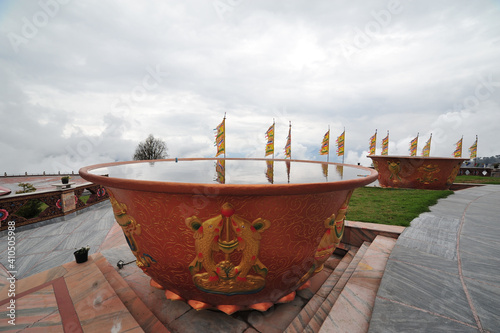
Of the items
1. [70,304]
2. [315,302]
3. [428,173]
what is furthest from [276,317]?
[428,173]

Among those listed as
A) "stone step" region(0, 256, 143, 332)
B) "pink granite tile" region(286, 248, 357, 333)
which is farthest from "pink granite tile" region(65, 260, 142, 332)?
"pink granite tile" region(286, 248, 357, 333)

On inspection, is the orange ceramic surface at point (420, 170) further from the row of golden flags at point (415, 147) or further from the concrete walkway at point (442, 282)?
the row of golden flags at point (415, 147)

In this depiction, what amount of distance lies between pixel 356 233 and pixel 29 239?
6327mm

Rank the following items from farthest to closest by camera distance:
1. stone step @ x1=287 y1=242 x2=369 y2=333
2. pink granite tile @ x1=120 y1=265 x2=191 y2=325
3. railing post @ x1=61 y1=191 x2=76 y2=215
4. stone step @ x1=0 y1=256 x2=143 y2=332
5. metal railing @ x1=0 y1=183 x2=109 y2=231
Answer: railing post @ x1=61 y1=191 x2=76 y2=215 < metal railing @ x1=0 y1=183 x2=109 y2=231 < pink granite tile @ x1=120 y1=265 x2=191 y2=325 < stone step @ x1=287 y1=242 x2=369 y2=333 < stone step @ x1=0 y1=256 x2=143 y2=332

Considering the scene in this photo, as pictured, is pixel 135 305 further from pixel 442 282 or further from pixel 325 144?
pixel 325 144

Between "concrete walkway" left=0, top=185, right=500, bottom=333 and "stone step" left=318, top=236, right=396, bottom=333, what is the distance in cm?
11

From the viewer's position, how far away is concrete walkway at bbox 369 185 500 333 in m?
1.37

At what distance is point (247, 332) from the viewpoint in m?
1.64

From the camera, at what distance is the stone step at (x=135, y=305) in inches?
63.9

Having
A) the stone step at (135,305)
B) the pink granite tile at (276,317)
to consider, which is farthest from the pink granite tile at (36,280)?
the pink granite tile at (276,317)

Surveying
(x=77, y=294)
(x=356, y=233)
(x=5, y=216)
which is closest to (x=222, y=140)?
(x=5, y=216)

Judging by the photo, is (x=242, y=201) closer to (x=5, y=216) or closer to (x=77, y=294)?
(x=77, y=294)

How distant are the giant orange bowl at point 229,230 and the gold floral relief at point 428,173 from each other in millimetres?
6685

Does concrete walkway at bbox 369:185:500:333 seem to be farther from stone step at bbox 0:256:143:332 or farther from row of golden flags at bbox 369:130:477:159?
row of golden flags at bbox 369:130:477:159
